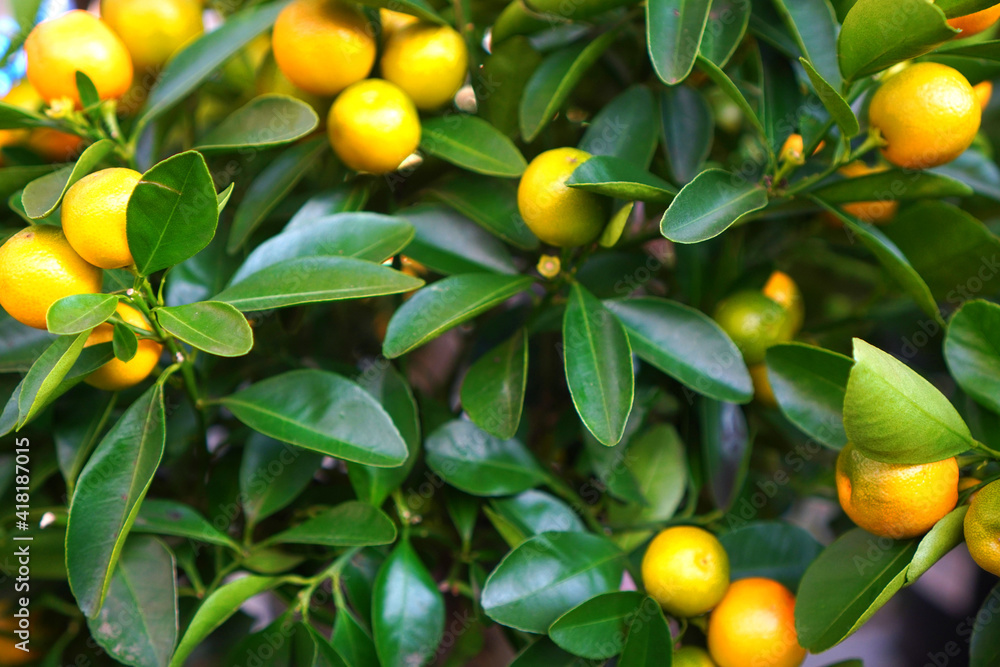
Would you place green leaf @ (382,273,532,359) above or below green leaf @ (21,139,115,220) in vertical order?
below

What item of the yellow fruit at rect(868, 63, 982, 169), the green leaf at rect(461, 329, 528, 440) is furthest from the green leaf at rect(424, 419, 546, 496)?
the yellow fruit at rect(868, 63, 982, 169)

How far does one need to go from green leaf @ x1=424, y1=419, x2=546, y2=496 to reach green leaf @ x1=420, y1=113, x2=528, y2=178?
230mm

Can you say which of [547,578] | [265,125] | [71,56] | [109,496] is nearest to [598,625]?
[547,578]

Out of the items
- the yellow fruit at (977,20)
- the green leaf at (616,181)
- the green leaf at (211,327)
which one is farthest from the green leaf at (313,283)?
the yellow fruit at (977,20)

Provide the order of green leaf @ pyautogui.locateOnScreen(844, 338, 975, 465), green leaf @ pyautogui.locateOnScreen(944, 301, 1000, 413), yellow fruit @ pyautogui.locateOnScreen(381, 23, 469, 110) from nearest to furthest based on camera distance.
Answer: green leaf @ pyautogui.locateOnScreen(844, 338, 975, 465), green leaf @ pyautogui.locateOnScreen(944, 301, 1000, 413), yellow fruit @ pyautogui.locateOnScreen(381, 23, 469, 110)

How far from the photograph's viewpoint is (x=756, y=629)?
1.74ft

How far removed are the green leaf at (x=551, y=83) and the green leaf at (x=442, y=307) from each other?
127 mm

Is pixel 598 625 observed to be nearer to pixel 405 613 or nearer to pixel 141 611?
pixel 405 613

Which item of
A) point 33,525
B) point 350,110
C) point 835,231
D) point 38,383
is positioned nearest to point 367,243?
point 350,110

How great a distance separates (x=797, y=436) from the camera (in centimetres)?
81

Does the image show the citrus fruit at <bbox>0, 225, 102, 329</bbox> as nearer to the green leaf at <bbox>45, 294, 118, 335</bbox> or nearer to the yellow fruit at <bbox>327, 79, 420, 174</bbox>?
the green leaf at <bbox>45, 294, 118, 335</bbox>

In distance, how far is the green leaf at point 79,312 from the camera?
1.35 ft

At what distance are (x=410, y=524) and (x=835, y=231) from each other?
0.57 m

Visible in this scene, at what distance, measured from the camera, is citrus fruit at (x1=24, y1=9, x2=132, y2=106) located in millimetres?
592
